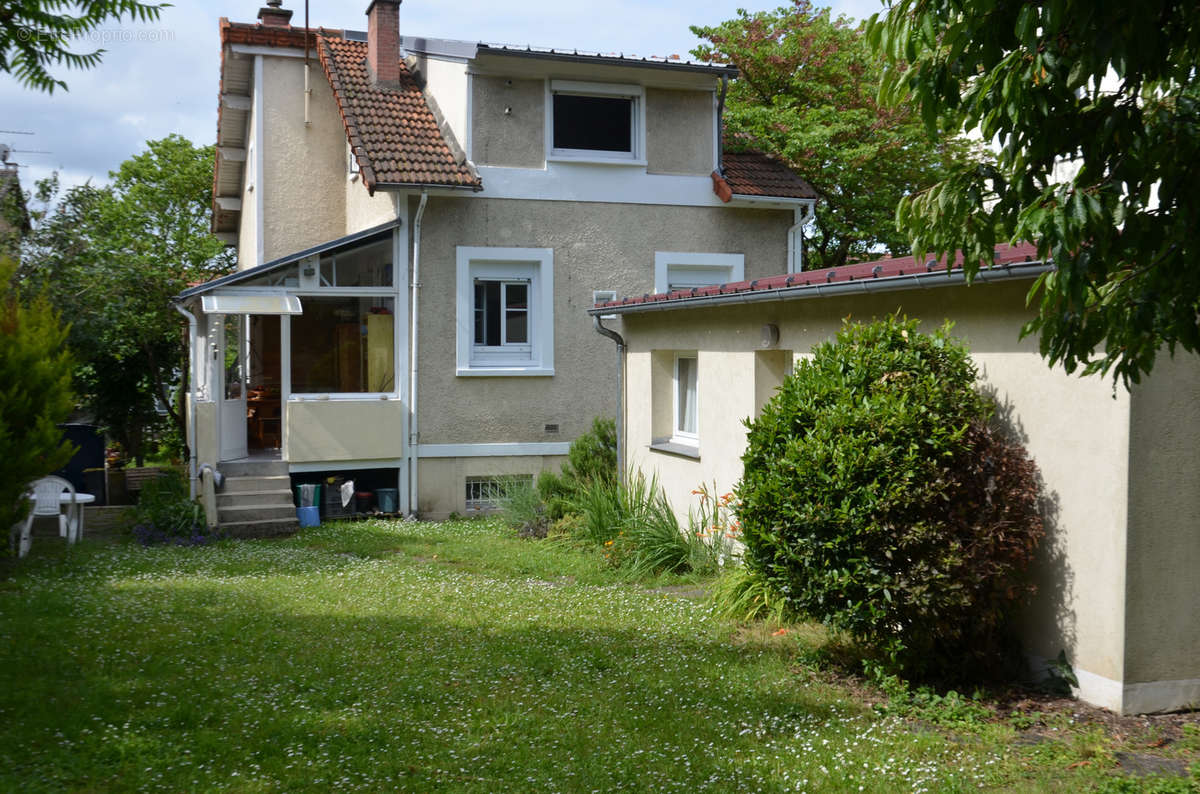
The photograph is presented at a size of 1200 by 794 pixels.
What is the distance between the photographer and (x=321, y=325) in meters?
16.3

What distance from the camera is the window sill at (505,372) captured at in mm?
16359

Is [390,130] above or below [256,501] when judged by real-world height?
above

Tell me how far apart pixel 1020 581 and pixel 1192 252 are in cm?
364

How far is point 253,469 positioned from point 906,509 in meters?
11.7

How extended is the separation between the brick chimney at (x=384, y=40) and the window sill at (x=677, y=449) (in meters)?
8.82

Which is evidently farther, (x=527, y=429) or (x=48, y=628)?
(x=527, y=429)

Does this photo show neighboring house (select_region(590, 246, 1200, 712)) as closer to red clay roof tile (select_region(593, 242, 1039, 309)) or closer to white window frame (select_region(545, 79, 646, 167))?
red clay roof tile (select_region(593, 242, 1039, 309))

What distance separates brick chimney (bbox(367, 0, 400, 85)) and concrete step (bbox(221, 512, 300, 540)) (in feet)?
25.5

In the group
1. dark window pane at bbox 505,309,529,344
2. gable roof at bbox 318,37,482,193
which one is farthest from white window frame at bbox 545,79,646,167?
dark window pane at bbox 505,309,529,344

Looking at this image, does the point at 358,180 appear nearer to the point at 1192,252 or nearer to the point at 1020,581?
the point at 1020,581

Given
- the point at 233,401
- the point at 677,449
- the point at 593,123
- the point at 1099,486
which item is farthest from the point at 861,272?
the point at 233,401

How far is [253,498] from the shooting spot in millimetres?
15258

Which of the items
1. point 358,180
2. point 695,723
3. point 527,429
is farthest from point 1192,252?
point 358,180

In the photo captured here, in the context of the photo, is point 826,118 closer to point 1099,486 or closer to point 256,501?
point 256,501
